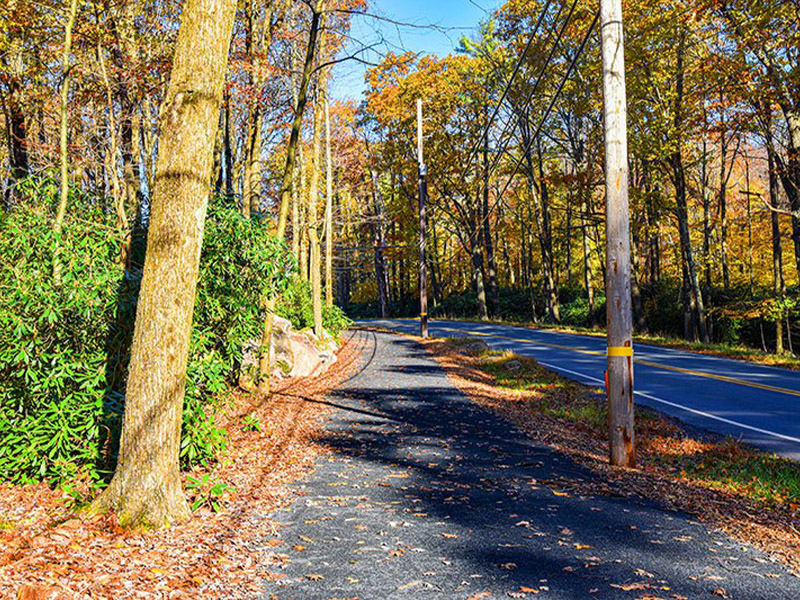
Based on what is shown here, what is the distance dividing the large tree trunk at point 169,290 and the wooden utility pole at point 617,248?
4.82m

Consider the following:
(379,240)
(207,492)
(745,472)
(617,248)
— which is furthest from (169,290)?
(379,240)

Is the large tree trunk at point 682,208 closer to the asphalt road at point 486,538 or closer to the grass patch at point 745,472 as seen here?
the grass patch at point 745,472

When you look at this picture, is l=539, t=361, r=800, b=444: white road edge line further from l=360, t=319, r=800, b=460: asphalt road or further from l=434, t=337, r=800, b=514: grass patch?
l=434, t=337, r=800, b=514: grass patch

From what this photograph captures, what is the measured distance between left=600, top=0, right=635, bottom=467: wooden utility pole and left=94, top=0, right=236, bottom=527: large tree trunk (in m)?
4.82

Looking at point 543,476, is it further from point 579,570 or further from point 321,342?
point 321,342

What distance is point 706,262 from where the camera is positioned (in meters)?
26.3

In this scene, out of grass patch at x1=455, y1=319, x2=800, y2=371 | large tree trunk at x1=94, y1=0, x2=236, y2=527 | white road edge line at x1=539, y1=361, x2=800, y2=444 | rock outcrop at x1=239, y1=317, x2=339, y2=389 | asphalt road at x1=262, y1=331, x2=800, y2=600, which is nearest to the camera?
asphalt road at x1=262, y1=331, x2=800, y2=600

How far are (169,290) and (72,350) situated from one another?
5.87 feet

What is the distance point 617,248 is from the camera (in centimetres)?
741

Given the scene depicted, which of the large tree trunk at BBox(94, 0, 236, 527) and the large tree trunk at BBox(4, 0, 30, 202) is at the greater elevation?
the large tree trunk at BBox(4, 0, 30, 202)

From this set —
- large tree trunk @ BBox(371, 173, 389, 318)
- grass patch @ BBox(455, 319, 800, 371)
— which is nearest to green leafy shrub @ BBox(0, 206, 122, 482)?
grass patch @ BBox(455, 319, 800, 371)

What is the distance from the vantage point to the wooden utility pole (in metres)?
7.40

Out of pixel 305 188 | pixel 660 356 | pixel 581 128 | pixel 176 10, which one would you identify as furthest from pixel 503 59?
pixel 176 10

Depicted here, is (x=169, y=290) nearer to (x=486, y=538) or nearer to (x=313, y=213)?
(x=486, y=538)
